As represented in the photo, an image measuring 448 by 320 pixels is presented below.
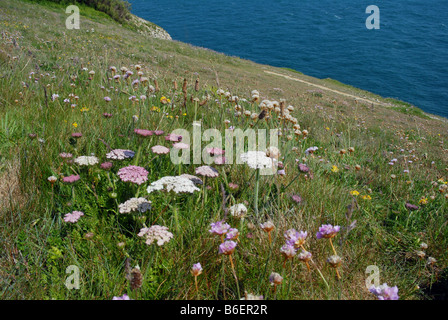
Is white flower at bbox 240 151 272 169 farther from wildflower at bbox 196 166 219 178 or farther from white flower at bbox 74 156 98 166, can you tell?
white flower at bbox 74 156 98 166

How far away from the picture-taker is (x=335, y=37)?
→ 68.8 meters

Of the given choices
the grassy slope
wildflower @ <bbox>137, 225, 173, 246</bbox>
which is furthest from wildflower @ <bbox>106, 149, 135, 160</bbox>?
wildflower @ <bbox>137, 225, 173, 246</bbox>

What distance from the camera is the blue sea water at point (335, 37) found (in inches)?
2002

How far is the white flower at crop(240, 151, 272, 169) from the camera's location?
1888 millimetres

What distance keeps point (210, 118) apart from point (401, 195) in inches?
100

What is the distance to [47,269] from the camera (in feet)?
5.28

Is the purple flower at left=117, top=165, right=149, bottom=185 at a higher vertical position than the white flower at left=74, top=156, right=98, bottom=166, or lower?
lower

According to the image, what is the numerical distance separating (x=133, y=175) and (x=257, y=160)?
2.65 feet

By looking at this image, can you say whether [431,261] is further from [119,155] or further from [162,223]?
[119,155]

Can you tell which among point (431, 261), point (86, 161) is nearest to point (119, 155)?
point (86, 161)

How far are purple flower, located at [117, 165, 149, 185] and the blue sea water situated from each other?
1917 inches

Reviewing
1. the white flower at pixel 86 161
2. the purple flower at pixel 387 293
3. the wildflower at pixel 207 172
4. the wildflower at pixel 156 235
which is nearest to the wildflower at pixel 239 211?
the wildflower at pixel 207 172

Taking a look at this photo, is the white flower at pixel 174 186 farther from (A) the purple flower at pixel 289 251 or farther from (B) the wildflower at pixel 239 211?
(A) the purple flower at pixel 289 251
